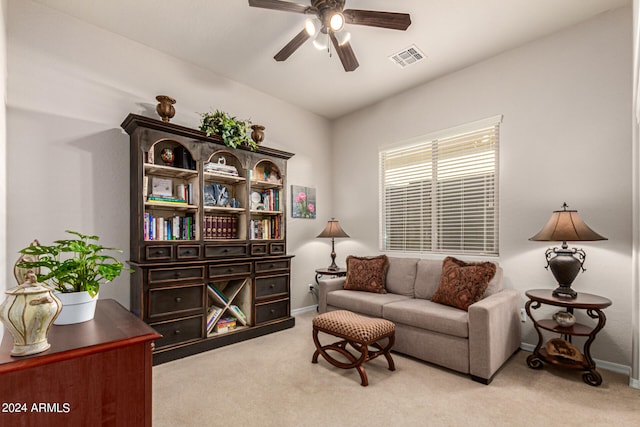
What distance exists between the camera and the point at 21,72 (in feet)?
7.93

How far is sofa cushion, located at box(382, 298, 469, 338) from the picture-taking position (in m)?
2.43

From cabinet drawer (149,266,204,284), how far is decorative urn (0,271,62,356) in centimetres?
168

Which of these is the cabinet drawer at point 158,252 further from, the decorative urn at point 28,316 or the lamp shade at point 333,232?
the lamp shade at point 333,232

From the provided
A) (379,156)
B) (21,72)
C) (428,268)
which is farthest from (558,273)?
(21,72)

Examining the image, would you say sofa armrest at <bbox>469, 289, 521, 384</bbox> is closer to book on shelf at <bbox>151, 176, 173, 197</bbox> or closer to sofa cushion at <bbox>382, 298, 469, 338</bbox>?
sofa cushion at <bbox>382, 298, 469, 338</bbox>

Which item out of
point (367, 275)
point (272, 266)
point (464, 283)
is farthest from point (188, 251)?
point (464, 283)

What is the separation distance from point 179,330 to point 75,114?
83.2 inches

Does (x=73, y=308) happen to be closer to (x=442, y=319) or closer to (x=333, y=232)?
(x=442, y=319)

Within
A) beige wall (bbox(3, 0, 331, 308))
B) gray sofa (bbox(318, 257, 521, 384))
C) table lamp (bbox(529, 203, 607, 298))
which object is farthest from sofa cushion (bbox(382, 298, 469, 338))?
beige wall (bbox(3, 0, 331, 308))

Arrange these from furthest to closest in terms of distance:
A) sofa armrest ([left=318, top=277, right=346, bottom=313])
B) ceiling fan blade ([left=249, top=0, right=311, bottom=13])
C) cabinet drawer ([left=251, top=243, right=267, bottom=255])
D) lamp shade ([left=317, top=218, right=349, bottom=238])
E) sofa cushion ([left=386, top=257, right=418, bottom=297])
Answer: lamp shade ([left=317, top=218, right=349, bottom=238]) < sofa armrest ([left=318, top=277, right=346, bottom=313]) < cabinet drawer ([left=251, top=243, right=267, bottom=255]) < sofa cushion ([left=386, top=257, right=418, bottom=297]) < ceiling fan blade ([left=249, top=0, right=311, bottom=13])

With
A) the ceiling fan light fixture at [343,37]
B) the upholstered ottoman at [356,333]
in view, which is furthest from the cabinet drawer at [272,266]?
the ceiling fan light fixture at [343,37]

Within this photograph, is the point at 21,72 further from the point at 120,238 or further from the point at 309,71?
the point at 309,71

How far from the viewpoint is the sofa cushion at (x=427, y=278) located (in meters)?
3.18

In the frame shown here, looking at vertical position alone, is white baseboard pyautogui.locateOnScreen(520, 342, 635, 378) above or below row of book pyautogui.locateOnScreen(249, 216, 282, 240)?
below
